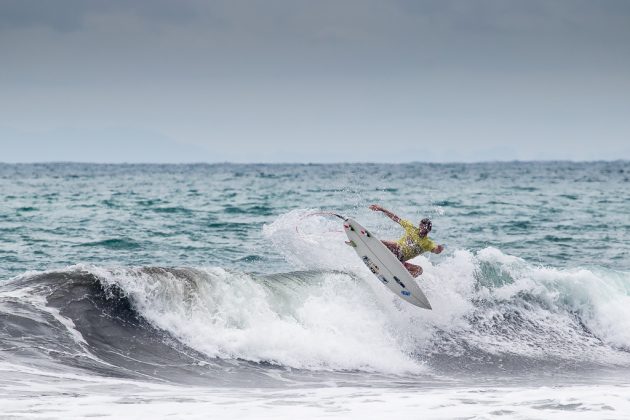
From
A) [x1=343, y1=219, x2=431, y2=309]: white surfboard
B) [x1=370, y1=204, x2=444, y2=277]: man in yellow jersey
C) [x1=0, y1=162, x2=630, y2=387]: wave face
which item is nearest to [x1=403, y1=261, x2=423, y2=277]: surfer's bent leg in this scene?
[x1=370, y1=204, x2=444, y2=277]: man in yellow jersey

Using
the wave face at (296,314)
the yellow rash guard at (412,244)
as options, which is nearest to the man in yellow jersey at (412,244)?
the yellow rash guard at (412,244)

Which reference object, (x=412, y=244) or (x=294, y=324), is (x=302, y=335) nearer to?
(x=294, y=324)

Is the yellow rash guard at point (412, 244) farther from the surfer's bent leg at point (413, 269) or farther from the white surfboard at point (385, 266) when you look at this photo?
the white surfboard at point (385, 266)

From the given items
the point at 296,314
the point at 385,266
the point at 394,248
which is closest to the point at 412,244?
the point at 394,248

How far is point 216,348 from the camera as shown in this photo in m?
13.5

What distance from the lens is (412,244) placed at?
16.2 meters

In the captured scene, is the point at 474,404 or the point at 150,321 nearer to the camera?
the point at 474,404

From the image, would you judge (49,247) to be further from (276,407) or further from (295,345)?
(276,407)

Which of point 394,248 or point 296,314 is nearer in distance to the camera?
point 296,314

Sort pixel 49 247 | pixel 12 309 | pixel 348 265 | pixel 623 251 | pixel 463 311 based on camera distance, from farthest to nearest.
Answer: pixel 623 251 → pixel 49 247 → pixel 348 265 → pixel 463 311 → pixel 12 309

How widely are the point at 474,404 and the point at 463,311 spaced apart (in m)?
6.25

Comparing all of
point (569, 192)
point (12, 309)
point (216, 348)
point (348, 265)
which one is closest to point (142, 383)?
point (216, 348)

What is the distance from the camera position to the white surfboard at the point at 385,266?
15836mm

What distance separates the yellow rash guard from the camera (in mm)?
A: 16125
